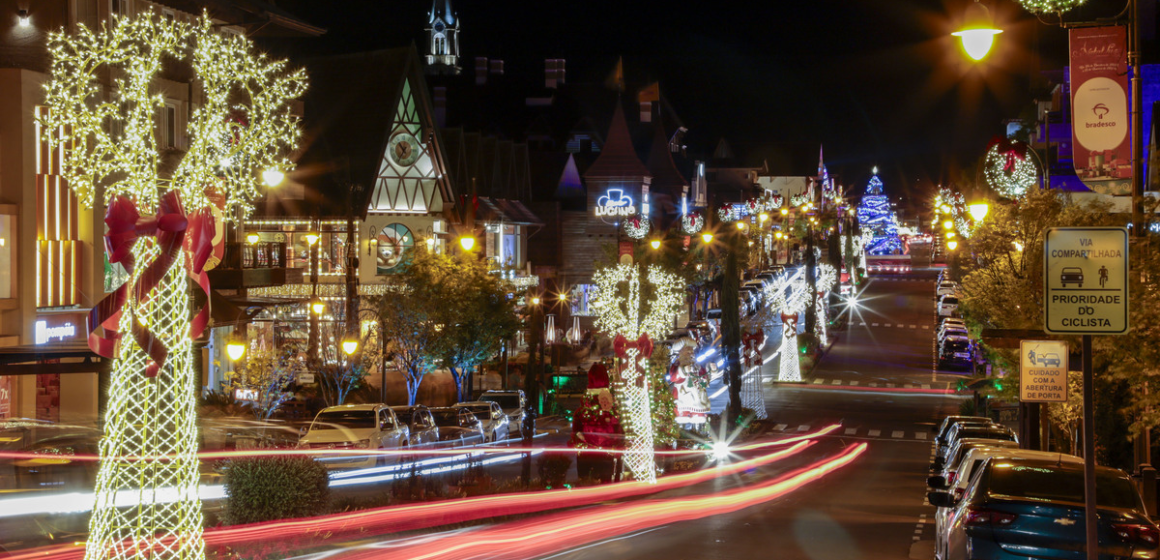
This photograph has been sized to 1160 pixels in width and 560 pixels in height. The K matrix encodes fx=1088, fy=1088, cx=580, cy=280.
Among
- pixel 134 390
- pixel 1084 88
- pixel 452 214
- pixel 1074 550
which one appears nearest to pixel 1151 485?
pixel 1084 88

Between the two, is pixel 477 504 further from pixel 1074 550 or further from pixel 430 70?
pixel 430 70

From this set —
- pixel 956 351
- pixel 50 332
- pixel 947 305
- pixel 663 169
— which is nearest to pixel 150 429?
pixel 50 332

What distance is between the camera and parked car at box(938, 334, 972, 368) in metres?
54.5

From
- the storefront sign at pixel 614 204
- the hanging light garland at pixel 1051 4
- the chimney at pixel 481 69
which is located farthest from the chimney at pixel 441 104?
the hanging light garland at pixel 1051 4

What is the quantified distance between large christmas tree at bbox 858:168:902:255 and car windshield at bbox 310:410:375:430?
482ft

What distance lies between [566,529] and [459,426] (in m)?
12.7

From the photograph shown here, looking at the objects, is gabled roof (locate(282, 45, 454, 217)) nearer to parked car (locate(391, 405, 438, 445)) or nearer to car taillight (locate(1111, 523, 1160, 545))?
parked car (locate(391, 405, 438, 445))

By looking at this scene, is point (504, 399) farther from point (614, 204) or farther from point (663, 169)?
point (663, 169)

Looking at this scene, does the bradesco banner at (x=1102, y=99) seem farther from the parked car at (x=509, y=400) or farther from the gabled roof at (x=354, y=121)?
the gabled roof at (x=354, y=121)

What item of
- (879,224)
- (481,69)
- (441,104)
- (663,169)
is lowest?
(663,169)

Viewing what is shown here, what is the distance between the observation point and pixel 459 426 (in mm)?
28875

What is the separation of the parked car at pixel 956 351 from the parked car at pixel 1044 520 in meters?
46.0

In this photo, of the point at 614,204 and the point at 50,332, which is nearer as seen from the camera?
the point at 50,332

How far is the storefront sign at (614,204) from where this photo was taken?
68562mm
